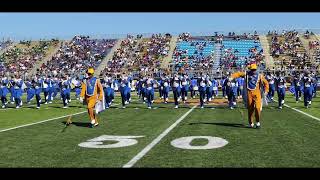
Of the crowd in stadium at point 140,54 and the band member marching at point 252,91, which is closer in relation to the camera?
the band member marching at point 252,91

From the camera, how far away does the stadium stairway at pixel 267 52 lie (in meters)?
50.9

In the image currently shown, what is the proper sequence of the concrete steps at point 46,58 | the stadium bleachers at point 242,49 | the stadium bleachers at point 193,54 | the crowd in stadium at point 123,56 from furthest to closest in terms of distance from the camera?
the concrete steps at point 46,58, the stadium bleachers at point 242,49, the crowd in stadium at point 123,56, the stadium bleachers at point 193,54

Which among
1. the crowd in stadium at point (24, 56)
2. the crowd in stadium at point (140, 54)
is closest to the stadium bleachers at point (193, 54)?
the crowd in stadium at point (140, 54)

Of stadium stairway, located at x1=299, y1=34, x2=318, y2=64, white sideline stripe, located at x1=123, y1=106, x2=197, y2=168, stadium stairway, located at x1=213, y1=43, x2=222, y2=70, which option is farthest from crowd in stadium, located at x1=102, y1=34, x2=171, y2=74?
white sideline stripe, located at x1=123, y1=106, x2=197, y2=168

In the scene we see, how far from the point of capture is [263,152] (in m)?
9.25

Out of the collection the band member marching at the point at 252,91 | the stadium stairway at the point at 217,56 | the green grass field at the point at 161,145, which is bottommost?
the green grass field at the point at 161,145

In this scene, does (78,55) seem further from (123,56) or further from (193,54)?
(193,54)

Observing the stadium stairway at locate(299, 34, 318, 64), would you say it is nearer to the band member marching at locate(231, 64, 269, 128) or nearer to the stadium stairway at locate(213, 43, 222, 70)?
the stadium stairway at locate(213, 43, 222, 70)

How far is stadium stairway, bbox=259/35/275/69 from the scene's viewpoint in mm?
50931

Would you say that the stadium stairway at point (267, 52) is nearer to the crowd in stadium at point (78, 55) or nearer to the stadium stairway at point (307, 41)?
the stadium stairway at point (307, 41)

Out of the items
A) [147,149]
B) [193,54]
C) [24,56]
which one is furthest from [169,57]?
[147,149]

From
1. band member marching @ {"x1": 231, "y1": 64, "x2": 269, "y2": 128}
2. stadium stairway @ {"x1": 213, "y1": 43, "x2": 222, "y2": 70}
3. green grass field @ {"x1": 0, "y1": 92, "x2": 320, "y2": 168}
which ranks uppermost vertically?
stadium stairway @ {"x1": 213, "y1": 43, "x2": 222, "y2": 70}

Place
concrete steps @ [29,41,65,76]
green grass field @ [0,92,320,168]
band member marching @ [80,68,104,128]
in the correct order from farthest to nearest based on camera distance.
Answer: concrete steps @ [29,41,65,76]
band member marching @ [80,68,104,128]
green grass field @ [0,92,320,168]
